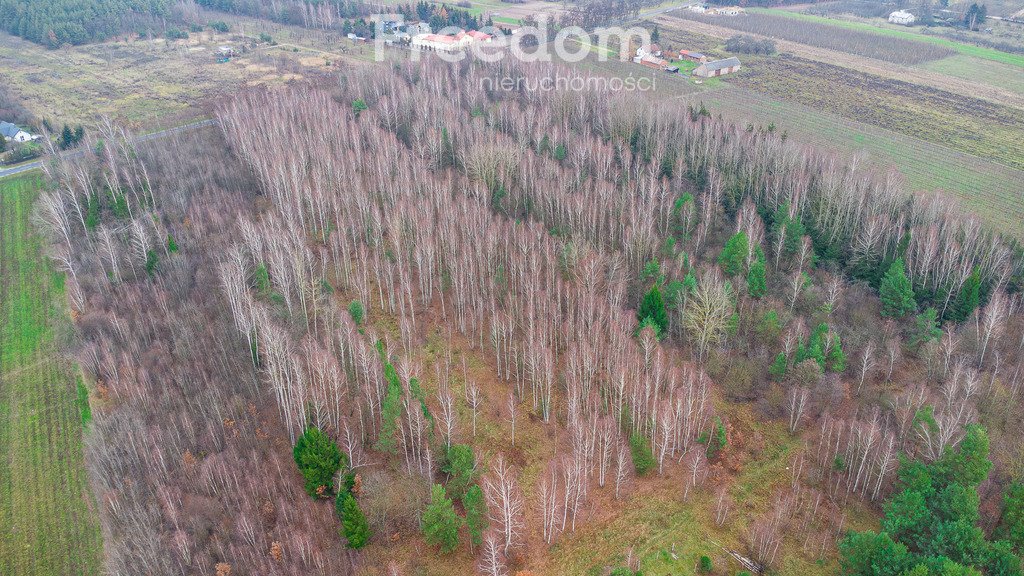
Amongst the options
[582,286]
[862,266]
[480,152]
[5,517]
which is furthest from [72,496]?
[862,266]

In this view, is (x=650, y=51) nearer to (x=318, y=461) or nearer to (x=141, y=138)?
(x=141, y=138)

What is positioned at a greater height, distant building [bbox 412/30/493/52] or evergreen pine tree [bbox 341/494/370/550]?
distant building [bbox 412/30/493/52]

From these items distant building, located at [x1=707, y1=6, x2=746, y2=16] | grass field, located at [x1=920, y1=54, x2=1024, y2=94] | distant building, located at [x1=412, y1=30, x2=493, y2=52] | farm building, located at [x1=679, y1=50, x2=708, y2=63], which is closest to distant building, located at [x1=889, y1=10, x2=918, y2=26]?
grass field, located at [x1=920, y1=54, x2=1024, y2=94]

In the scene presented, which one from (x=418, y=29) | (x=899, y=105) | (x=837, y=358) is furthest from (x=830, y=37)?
(x=837, y=358)

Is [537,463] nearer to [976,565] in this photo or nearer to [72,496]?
[976,565]

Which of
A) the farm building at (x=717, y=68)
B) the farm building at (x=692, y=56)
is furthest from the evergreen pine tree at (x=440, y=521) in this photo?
the farm building at (x=692, y=56)

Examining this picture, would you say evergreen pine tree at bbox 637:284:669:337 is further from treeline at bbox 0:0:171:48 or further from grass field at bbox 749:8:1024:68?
treeline at bbox 0:0:171:48

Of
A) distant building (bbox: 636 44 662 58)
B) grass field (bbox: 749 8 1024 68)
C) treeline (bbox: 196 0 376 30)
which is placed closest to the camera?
grass field (bbox: 749 8 1024 68)
